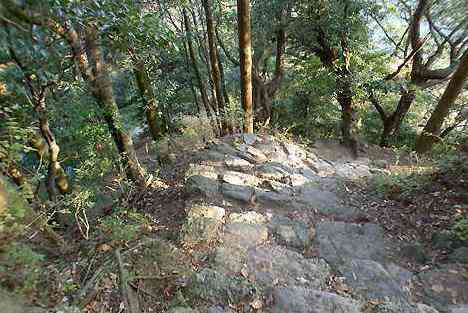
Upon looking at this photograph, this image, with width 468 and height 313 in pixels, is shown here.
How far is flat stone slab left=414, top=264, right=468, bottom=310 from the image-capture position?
9.27 feet

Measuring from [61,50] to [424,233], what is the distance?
4402mm

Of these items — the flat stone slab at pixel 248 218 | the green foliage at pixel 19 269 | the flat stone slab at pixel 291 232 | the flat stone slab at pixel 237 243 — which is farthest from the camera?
the flat stone slab at pixel 248 218

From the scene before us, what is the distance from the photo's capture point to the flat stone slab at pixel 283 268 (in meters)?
2.91

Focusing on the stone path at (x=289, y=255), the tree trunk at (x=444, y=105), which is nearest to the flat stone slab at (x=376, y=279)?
the stone path at (x=289, y=255)

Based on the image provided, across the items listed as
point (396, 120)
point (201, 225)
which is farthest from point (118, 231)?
point (396, 120)

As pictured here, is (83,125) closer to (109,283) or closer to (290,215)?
(109,283)

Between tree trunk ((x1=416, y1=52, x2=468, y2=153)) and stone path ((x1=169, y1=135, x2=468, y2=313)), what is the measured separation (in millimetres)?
2947

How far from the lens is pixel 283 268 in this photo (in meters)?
3.09

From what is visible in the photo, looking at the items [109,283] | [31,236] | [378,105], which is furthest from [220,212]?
[378,105]

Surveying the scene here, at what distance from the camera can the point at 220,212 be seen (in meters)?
3.94

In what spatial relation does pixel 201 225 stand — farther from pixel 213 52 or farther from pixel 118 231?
pixel 213 52

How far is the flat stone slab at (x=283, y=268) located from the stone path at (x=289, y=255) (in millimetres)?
10

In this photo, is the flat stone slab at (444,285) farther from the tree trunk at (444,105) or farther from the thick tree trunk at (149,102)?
the thick tree trunk at (149,102)

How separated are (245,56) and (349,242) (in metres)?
3.92
